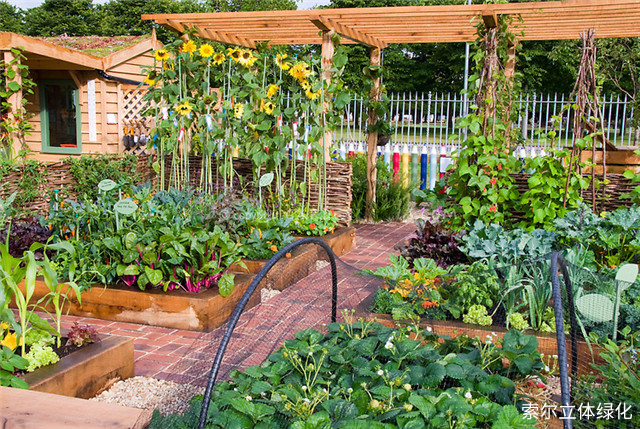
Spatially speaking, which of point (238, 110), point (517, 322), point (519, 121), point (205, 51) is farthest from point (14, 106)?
point (519, 121)

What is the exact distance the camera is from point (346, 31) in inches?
291

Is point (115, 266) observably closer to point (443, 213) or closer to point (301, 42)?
point (443, 213)

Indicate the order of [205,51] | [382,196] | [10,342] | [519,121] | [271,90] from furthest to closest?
1. [519,121]
2. [382,196]
3. [205,51]
4. [271,90]
5. [10,342]

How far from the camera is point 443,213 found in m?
5.41

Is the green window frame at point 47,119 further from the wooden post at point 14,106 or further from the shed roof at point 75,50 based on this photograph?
the wooden post at point 14,106

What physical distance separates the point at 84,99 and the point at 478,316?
854 centimetres

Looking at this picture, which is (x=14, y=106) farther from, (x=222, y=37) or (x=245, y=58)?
(x=245, y=58)

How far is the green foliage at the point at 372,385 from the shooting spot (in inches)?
87.3

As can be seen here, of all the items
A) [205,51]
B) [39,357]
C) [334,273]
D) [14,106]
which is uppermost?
[205,51]

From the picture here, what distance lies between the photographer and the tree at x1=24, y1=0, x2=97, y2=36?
33.5 metres

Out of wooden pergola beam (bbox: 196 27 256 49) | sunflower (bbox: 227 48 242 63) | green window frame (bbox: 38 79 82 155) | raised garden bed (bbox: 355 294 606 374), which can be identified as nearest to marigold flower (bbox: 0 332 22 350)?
raised garden bed (bbox: 355 294 606 374)

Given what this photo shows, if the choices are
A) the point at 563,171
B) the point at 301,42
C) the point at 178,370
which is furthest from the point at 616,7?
the point at 178,370

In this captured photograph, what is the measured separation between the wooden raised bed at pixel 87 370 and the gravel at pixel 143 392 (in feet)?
0.18

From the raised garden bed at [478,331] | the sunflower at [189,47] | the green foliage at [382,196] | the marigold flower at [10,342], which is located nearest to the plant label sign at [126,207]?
the marigold flower at [10,342]
